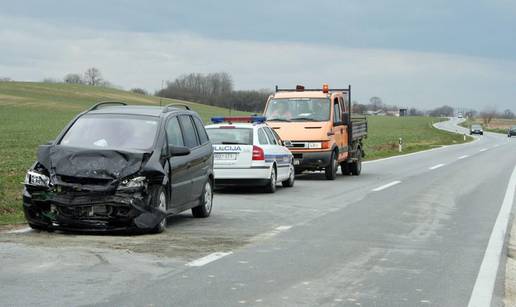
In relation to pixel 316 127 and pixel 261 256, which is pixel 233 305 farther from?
pixel 316 127

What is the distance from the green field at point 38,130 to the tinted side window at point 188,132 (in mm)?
2626

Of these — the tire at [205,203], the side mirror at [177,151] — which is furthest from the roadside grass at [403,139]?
the side mirror at [177,151]

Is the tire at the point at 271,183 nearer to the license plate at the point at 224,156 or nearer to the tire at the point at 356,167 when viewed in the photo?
the license plate at the point at 224,156

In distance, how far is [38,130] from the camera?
196ft

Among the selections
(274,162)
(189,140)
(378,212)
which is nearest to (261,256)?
(189,140)

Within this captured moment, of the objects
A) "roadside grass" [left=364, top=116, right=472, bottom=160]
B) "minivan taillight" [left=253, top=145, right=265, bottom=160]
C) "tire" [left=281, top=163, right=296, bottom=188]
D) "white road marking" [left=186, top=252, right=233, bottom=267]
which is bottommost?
"roadside grass" [left=364, top=116, right=472, bottom=160]

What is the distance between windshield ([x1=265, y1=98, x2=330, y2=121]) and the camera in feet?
71.1

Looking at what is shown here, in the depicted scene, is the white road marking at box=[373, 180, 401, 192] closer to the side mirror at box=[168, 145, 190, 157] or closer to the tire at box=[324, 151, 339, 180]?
the tire at box=[324, 151, 339, 180]

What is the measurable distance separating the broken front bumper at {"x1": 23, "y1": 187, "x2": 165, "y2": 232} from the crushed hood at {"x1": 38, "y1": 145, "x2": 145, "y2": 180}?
0.77 feet

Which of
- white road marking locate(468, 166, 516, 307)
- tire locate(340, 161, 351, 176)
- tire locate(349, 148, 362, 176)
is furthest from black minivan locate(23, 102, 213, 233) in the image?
tire locate(349, 148, 362, 176)

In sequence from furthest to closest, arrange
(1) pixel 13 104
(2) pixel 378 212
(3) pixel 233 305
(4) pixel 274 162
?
(1) pixel 13 104 → (4) pixel 274 162 → (2) pixel 378 212 → (3) pixel 233 305

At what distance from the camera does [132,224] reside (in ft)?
31.6

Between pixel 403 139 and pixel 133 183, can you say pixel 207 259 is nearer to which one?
pixel 133 183

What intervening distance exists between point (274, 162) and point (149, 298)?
1111cm
